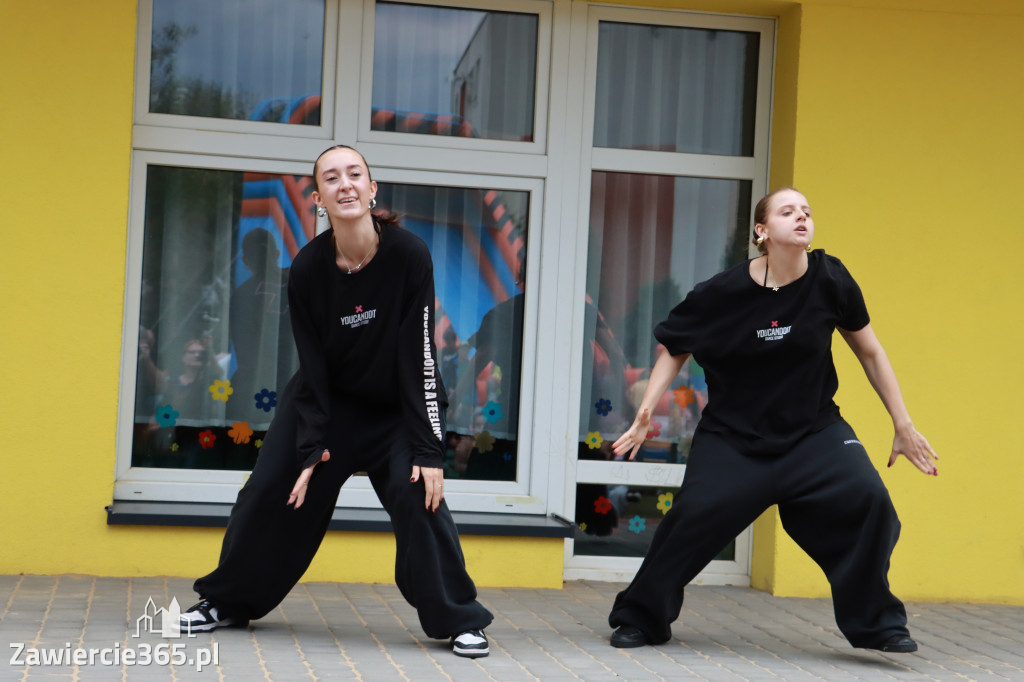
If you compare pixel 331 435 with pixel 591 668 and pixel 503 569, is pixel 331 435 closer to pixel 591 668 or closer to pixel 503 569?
pixel 591 668

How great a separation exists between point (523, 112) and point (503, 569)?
8.23ft

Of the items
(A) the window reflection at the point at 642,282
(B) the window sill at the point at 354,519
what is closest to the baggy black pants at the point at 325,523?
(B) the window sill at the point at 354,519

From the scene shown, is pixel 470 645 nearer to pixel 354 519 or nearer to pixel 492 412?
pixel 354 519

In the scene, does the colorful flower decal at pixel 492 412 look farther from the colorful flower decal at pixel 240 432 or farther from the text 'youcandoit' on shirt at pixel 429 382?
the text 'youcandoit' on shirt at pixel 429 382

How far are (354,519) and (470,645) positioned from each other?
187cm

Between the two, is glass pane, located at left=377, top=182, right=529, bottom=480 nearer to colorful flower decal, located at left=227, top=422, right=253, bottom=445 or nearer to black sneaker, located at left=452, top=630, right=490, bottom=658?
colorful flower decal, located at left=227, top=422, right=253, bottom=445

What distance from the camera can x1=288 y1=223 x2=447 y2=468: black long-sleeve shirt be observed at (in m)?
4.59

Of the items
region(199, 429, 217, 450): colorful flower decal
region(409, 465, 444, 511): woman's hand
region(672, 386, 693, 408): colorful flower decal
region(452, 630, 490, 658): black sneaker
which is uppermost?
region(672, 386, 693, 408): colorful flower decal

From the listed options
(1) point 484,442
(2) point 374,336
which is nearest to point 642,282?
(1) point 484,442

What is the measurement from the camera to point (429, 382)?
182 inches

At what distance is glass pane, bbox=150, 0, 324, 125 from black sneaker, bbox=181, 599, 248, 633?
2849 millimetres

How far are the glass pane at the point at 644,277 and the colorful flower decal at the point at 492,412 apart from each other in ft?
1.58

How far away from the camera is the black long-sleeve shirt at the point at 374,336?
15.0ft

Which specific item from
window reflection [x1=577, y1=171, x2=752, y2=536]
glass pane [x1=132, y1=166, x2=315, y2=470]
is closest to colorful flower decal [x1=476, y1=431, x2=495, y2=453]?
window reflection [x1=577, y1=171, x2=752, y2=536]
